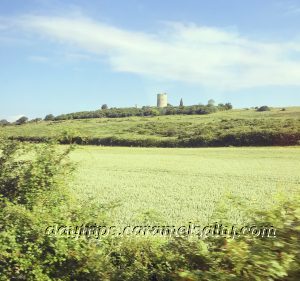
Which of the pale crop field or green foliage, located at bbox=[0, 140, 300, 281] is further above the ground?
green foliage, located at bbox=[0, 140, 300, 281]

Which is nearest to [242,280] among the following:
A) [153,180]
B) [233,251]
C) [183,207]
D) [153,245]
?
[233,251]

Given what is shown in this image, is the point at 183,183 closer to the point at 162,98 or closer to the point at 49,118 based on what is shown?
the point at 49,118

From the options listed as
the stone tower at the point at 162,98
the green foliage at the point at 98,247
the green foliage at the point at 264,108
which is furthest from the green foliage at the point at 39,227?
the stone tower at the point at 162,98

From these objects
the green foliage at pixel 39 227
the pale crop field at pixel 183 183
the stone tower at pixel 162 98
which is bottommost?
the pale crop field at pixel 183 183

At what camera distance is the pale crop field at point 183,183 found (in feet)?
43.7

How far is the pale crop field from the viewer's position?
1330 cm

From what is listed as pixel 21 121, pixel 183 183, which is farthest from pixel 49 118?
pixel 183 183

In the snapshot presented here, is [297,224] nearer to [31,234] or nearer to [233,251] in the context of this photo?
[233,251]

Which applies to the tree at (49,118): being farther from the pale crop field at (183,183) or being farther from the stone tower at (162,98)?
the pale crop field at (183,183)

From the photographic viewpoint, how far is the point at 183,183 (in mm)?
21719

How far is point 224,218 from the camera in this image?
4.84 metres

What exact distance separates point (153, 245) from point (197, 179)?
18.1 meters

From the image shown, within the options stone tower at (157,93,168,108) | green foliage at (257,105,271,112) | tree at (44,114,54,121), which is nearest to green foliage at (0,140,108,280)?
green foliage at (257,105,271,112)

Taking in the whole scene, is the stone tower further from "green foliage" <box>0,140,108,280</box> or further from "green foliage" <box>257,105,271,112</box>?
"green foliage" <box>0,140,108,280</box>
